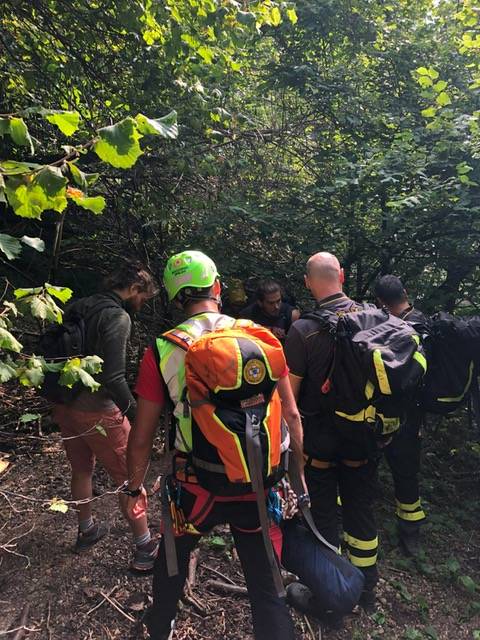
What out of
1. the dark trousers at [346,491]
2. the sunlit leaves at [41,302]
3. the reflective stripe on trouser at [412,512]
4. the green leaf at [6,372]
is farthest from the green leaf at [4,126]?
the reflective stripe on trouser at [412,512]

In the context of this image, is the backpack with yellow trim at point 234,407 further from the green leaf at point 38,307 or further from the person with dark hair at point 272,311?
the person with dark hair at point 272,311

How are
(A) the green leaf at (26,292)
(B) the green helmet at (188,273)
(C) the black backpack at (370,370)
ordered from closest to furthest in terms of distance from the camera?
(A) the green leaf at (26,292)
(B) the green helmet at (188,273)
(C) the black backpack at (370,370)

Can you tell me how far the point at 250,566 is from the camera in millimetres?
2074

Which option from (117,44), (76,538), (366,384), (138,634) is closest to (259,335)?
(366,384)

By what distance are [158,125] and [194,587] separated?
2765 mm

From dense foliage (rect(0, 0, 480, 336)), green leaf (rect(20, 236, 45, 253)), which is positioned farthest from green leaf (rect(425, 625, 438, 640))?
green leaf (rect(20, 236, 45, 253))

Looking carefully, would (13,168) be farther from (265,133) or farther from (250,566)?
(265,133)

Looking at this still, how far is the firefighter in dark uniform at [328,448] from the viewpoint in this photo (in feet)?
8.96

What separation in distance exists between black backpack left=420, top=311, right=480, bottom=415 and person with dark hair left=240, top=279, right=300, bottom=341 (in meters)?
1.56

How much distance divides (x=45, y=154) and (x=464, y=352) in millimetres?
3831

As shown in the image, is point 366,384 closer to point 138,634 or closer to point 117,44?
point 138,634

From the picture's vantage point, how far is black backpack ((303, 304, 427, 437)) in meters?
2.49

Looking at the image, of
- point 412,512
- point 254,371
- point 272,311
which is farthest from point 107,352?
point 412,512

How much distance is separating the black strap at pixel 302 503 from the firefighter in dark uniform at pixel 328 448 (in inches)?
19.1
